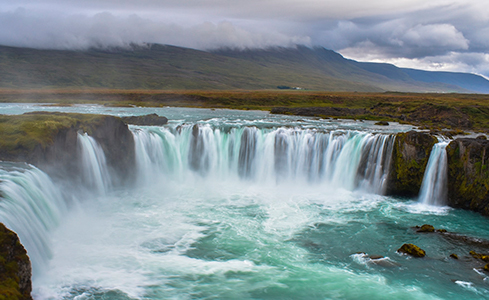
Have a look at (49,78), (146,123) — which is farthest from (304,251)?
(49,78)

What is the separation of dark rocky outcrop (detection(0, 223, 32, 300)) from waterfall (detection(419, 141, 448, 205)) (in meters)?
23.3

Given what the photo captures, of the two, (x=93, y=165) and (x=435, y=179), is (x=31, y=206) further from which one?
(x=435, y=179)

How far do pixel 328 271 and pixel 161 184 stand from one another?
56.5 ft

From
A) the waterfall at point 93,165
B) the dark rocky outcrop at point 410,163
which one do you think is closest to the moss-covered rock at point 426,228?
the dark rocky outcrop at point 410,163

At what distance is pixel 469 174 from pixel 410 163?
3639mm

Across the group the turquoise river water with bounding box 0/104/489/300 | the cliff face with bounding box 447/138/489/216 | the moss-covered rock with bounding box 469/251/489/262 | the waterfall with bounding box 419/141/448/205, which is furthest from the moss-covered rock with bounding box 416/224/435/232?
the waterfall with bounding box 419/141/448/205

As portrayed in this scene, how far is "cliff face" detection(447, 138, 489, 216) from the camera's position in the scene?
23.5 metres

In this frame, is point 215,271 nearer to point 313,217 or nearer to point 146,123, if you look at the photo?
point 313,217

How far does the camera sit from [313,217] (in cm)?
2194

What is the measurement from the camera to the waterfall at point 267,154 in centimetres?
2848

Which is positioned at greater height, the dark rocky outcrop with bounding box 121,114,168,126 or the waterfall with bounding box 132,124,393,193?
the dark rocky outcrop with bounding box 121,114,168,126

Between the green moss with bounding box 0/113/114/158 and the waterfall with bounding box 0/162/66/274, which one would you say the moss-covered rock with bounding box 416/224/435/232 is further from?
the green moss with bounding box 0/113/114/158

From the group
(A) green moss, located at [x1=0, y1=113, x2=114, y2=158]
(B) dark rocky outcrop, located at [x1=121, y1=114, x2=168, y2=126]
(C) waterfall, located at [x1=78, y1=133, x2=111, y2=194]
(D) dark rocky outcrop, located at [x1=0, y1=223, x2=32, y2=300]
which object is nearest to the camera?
(D) dark rocky outcrop, located at [x1=0, y1=223, x2=32, y2=300]

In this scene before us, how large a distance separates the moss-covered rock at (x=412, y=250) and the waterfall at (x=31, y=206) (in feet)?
49.1
